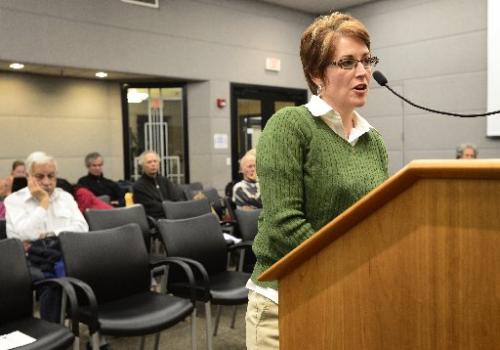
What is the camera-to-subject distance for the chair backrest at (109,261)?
8.87ft

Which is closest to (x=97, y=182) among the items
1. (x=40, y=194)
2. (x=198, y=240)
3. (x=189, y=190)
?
(x=189, y=190)

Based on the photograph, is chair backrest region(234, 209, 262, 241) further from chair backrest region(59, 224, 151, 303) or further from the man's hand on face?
the man's hand on face

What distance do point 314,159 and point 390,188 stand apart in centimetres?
44

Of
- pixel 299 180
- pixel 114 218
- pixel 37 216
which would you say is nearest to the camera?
pixel 299 180

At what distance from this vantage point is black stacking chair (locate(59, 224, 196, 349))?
2.47 m

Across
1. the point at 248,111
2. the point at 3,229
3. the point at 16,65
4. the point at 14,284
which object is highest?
the point at 16,65

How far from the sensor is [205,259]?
3332 millimetres

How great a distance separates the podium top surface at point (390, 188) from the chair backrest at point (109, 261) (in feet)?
6.58

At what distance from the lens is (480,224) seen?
71 centimetres

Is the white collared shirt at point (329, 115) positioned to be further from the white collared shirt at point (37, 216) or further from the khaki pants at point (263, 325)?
the white collared shirt at point (37, 216)

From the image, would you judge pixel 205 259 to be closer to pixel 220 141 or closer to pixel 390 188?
pixel 390 188

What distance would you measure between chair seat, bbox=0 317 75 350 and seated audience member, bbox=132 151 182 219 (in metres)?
2.76

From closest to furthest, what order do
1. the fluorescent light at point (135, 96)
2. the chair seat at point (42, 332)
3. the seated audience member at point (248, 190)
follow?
1. the chair seat at point (42, 332)
2. the seated audience member at point (248, 190)
3. the fluorescent light at point (135, 96)

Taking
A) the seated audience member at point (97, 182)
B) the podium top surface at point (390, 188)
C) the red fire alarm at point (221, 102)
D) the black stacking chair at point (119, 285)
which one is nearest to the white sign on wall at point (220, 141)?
the red fire alarm at point (221, 102)
